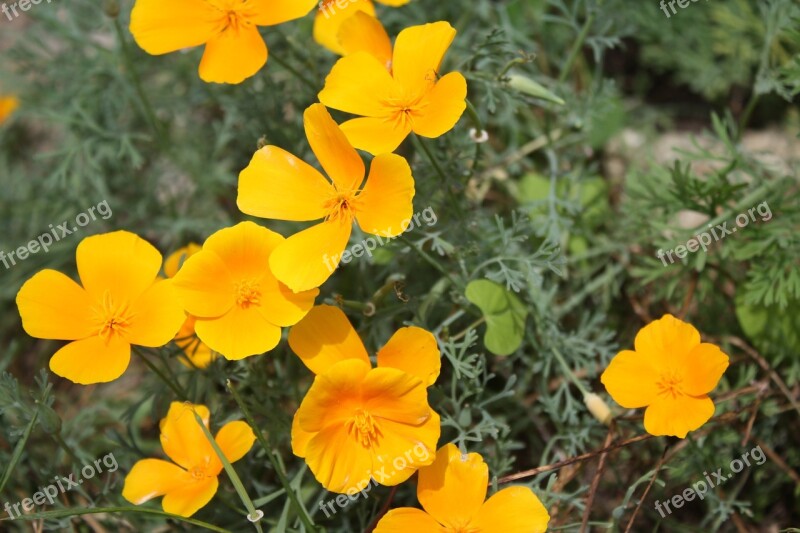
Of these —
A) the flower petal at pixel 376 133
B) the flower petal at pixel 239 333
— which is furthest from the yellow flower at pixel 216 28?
the flower petal at pixel 239 333

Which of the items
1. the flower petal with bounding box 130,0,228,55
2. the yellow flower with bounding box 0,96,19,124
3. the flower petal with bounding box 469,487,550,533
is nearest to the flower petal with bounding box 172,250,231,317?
the flower petal with bounding box 130,0,228,55

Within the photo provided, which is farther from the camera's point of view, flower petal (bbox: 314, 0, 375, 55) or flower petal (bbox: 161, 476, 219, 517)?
flower petal (bbox: 314, 0, 375, 55)

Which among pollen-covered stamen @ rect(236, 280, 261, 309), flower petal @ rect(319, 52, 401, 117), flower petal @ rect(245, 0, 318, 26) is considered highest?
flower petal @ rect(245, 0, 318, 26)

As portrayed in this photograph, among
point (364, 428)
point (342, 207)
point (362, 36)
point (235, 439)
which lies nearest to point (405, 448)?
point (364, 428)

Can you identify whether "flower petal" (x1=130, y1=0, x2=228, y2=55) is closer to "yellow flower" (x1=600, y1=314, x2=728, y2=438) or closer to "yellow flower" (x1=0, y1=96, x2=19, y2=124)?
"yellow flower" (x1=600, y1=314, x2=728, y2=438)

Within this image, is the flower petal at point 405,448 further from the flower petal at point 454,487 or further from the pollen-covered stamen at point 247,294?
the pollen-covered stamen at point 247,294

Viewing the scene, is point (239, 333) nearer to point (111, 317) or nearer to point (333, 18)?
point (111, 317)
